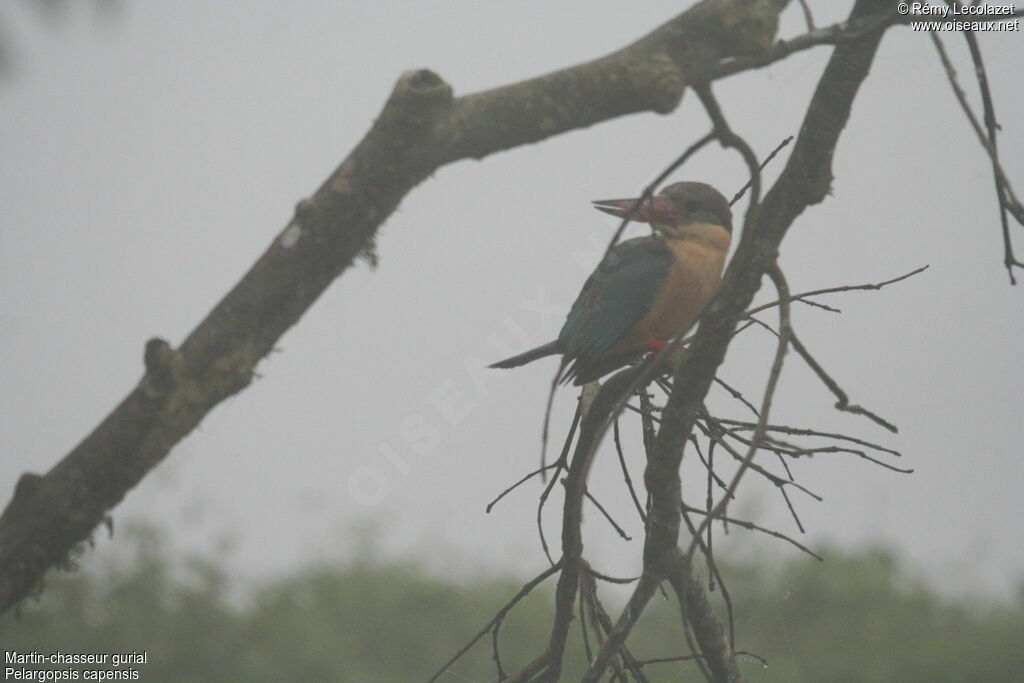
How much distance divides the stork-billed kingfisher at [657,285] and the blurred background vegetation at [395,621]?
1.66 meters

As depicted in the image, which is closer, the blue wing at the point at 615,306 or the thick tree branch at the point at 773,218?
the thick tree branch at the point at 773,218

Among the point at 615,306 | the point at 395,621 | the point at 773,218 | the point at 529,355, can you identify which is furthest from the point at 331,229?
the point at 395,621

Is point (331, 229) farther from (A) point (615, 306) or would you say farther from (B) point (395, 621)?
(B) point (395, 621)

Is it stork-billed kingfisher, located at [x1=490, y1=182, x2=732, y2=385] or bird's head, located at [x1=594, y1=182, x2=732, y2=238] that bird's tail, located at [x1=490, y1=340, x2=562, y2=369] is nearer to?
stork-billed kingfisher, located at [x1=490, y1=182, x2=732, y2=385]

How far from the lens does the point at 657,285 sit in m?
2.46

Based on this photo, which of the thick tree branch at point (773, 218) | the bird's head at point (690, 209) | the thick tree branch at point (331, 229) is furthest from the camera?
the bird's head at point (690, 209)

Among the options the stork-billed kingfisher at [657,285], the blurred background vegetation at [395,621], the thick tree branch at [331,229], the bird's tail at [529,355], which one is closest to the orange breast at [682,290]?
the stork-billed kingfisher at [657,285]

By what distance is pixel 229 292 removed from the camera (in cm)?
113

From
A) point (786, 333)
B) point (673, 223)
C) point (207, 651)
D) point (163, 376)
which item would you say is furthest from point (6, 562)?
point (207, 651)

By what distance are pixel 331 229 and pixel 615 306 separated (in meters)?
1.38

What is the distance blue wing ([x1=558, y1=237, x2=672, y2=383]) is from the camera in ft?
7.77

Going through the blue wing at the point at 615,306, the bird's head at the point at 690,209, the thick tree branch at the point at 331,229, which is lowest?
the thick tree branch at the point at 331,229

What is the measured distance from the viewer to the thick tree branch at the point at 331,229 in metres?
1.08

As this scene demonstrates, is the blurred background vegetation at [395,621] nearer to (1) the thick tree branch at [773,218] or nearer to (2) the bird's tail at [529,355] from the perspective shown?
(2) the bird's tail at [529,355]
